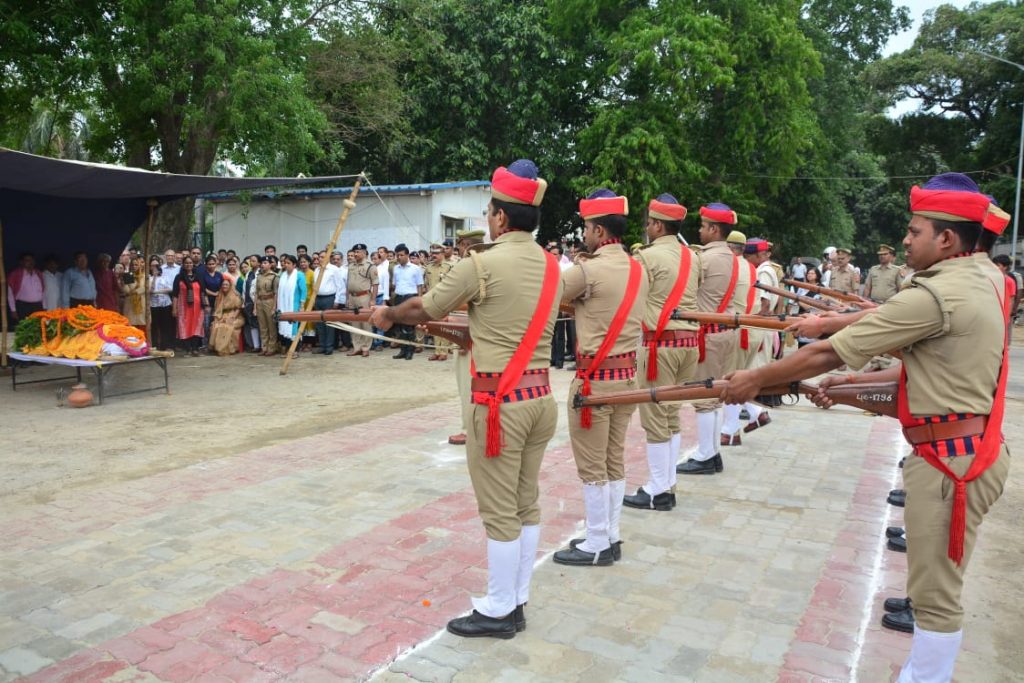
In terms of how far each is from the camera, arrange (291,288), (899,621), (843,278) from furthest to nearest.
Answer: (291,288)
(843,278)
(899,621)

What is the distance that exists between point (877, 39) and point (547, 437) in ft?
110

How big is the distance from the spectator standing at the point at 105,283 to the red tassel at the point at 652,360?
9703mm

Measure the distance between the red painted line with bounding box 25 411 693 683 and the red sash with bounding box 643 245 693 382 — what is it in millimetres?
1267

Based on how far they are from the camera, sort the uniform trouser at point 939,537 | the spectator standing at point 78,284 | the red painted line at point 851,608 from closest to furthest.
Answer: the uniform trouser at point 939,537
the red painted line at point 851,608
the spectator standing at point 78,284

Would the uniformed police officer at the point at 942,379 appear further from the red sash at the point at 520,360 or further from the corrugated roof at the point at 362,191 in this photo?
the corrugated roof at the point at 362,191

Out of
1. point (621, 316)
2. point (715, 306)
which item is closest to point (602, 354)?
point (621, 316)

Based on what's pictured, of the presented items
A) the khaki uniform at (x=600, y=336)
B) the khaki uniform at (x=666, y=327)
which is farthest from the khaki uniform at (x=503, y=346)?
the khaki uniform at (x=666, y=327)

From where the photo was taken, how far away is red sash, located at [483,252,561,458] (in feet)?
11.6

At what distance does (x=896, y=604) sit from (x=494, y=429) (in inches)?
89.3

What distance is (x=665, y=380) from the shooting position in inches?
223

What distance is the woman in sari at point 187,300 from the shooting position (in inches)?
527

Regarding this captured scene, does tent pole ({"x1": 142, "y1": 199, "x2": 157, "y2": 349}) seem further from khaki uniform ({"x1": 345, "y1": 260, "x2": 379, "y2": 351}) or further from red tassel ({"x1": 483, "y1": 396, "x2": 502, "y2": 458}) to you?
red tassel ({"x1": 483, "y1": 396, "x2": 502, "y2": 458})

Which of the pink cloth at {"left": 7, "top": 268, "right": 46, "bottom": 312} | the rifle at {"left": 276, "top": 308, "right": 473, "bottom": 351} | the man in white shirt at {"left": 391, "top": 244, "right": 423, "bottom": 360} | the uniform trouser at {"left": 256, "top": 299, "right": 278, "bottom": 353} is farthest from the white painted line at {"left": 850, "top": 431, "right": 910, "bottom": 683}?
the pink cloth at {"left": 7, "top": 268, "right": 46, "bottom": 312}

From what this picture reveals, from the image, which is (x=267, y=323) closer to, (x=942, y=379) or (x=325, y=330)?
(x=325, y=330)
